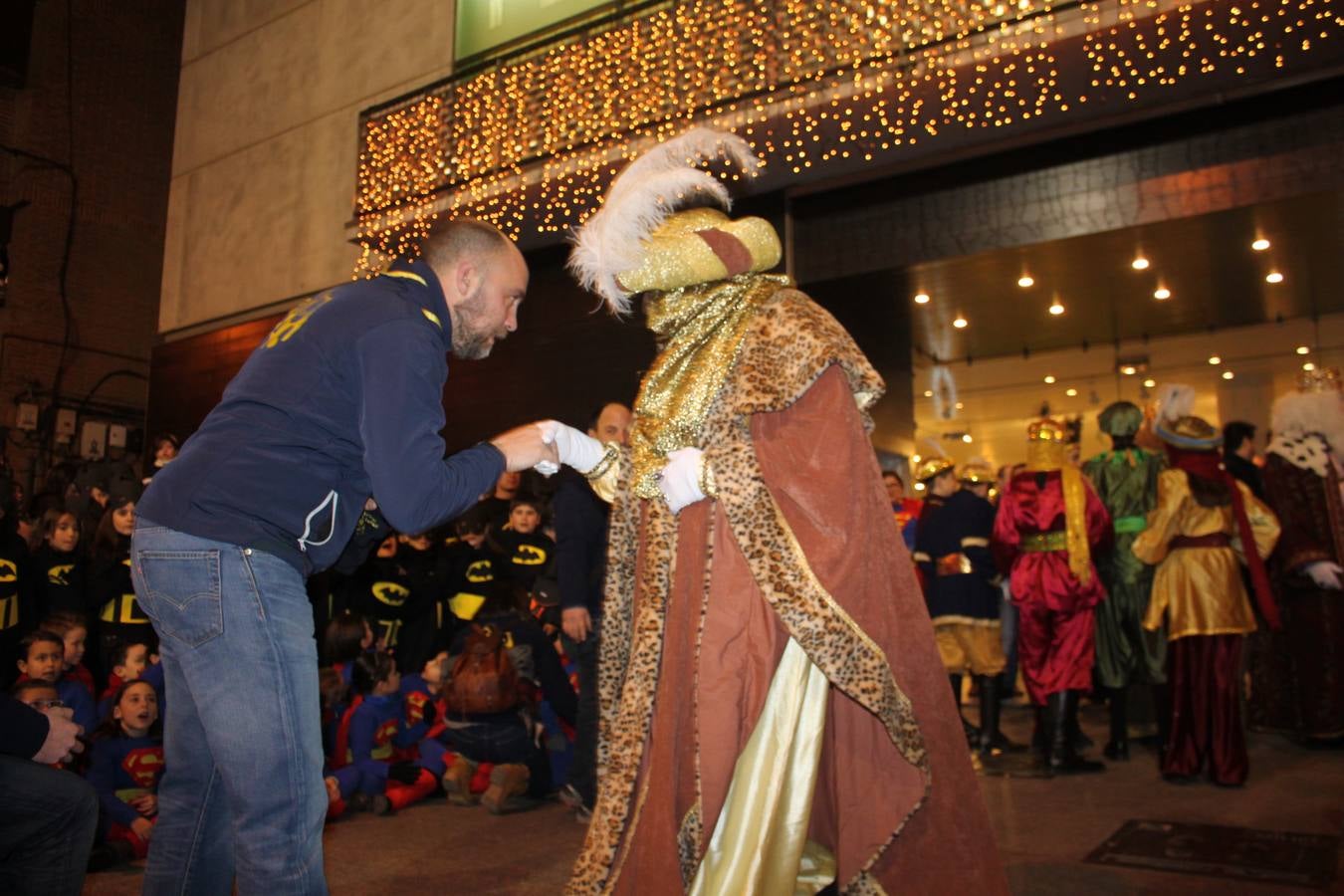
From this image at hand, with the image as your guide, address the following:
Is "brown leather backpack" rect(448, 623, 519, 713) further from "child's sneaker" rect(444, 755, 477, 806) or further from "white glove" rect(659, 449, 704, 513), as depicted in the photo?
"white glove" rect(659, 449, 704, 513)

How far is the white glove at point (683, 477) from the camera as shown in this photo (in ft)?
7.98

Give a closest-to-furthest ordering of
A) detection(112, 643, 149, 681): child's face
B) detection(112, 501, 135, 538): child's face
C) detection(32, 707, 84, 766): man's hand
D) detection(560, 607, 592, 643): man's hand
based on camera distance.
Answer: detection(32, 707, 84, 766): man's hand
detection(560, 607, 592, 643): man's hand
detection(112, 643, 149, 681): child's face
detection(112, 501, 135, 538): child's face

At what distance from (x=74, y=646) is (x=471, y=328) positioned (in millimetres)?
3518

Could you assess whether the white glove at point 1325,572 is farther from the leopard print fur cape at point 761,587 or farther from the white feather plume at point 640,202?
the white feather plume at point 640,202

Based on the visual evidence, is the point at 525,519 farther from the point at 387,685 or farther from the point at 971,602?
the point at 971,602

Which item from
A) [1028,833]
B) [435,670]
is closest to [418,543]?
[435,670]

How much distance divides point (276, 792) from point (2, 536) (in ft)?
14.0

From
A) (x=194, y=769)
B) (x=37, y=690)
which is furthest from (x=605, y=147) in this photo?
(x=194, y=769)

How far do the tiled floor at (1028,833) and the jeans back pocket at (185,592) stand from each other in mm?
1696

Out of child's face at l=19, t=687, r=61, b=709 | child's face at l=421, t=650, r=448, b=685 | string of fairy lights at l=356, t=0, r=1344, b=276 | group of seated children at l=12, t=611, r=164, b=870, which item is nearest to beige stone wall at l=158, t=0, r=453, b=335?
string of fairy lights at l=356, t=0, r=1344, b=276

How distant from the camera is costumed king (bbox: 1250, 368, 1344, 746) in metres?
5.46

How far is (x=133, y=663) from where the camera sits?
468cm

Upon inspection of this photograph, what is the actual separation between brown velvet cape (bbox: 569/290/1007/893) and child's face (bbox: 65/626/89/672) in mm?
3215

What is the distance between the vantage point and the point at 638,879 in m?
2.31
